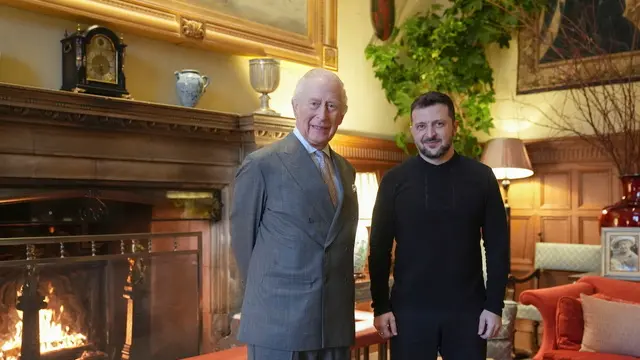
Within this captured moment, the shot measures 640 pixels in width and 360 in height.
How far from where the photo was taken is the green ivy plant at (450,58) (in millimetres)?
4562

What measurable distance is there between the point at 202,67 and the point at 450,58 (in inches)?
78.9

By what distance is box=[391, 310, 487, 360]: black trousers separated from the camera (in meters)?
1.86

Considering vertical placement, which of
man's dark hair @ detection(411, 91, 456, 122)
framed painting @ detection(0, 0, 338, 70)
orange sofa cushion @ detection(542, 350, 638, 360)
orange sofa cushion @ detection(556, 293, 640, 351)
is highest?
framed painting @ detection(0, 0, 338, 70)

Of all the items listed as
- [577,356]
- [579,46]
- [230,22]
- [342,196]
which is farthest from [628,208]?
[342,196]

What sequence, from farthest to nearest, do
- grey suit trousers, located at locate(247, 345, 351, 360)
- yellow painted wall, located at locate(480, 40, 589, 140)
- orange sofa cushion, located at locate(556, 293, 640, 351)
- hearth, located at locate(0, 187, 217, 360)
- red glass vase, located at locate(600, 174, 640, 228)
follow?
yellow painted wall, located at locate(480, 40, 589, 140), red glass vase, located at locate(600, 174, 640, 228), orange sofa cushion, located at locate(556, 293, 640, 351), hearth, located at locate(0, 187, 217, 360), grey suit trousers, located at locate(247, 345, 351, 360)

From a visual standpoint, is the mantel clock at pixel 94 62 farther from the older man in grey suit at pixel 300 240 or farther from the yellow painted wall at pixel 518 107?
the yellow painted wall at pixel 518 107

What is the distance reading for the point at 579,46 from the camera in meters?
4.54

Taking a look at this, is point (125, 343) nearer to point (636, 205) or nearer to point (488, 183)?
point (488, 183)

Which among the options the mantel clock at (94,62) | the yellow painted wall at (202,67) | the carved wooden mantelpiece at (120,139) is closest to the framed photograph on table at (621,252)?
the yellow painted wall at (202,67)

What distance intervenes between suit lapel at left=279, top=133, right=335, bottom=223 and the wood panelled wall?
353 centimetres

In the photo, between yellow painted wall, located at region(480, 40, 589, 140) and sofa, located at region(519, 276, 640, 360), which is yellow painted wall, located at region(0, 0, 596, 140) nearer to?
yellow painted wall, located at region(480, 40, 589, 140)

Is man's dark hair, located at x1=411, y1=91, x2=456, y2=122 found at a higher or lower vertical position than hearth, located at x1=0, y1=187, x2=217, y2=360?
higher

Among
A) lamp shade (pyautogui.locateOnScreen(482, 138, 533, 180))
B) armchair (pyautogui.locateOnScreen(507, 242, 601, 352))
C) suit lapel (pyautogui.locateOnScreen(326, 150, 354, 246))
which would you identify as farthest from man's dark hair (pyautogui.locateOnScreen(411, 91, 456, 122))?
lamp shade (pyautogui.locateOnScreen(482, 138, 533, 180))

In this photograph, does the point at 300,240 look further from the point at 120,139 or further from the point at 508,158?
the point at 508,158
